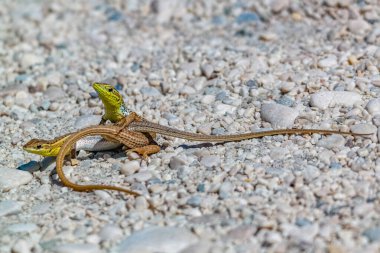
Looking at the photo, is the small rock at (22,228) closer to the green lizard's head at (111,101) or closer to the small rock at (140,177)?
the small rock at (140,177)

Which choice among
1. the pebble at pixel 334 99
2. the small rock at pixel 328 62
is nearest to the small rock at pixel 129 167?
the pebble at pixel 334 99

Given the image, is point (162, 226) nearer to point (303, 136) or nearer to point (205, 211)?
point (205, 211)

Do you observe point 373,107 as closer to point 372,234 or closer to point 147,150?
point 372,234

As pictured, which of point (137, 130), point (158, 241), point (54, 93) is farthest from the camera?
point (54, 93)

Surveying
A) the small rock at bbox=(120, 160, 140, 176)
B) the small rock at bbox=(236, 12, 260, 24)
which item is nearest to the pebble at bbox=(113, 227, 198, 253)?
the small rock at bbox=(120, 160, 140, 176)

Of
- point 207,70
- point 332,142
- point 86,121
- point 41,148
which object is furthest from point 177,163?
point 207,70

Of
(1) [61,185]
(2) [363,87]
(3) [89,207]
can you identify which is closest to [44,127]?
(1) [61,185]

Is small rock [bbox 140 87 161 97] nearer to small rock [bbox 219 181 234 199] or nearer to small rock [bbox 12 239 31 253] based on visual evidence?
small rock [bbox 219 181 234 199]
